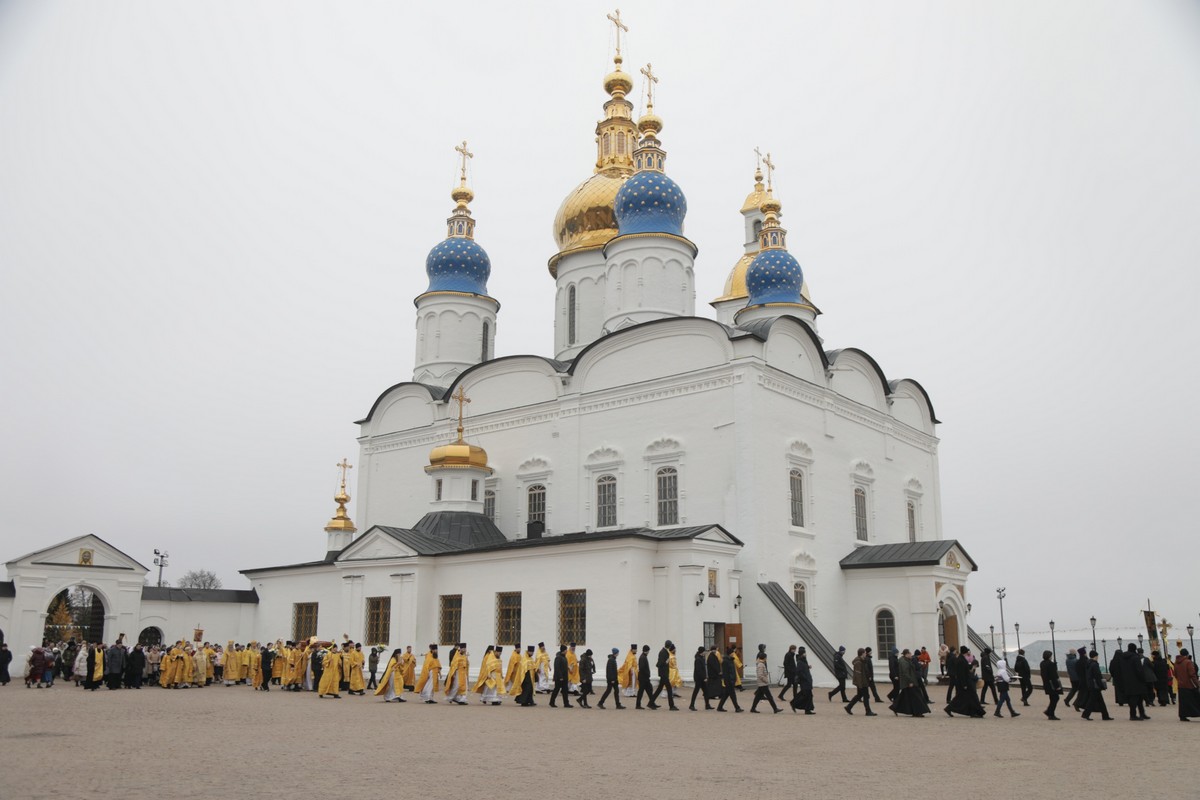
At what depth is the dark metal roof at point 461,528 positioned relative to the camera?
23.0 metres

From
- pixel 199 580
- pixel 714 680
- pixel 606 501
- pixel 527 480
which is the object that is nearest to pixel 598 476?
pixel 606 501

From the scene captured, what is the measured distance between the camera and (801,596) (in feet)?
68.0

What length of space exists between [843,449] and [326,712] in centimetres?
1379

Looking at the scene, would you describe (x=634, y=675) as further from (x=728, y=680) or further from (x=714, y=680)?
(x=728, y=680)

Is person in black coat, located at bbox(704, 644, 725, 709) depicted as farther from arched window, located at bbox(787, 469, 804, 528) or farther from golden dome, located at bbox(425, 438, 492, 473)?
golden dome, located at bbox(425, 438, 492, 473)

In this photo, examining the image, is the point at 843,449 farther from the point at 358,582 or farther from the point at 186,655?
the point at 186,655

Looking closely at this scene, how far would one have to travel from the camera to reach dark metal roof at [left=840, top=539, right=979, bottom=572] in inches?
807

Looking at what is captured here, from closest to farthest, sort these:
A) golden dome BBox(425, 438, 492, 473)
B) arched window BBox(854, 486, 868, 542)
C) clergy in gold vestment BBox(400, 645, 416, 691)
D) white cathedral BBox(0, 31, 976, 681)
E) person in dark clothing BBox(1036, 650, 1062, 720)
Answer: person in dark clothing BBox(1036, 650, 1062, 720), clergy in gold vestment BBox(400, 645, 416, 691), white cathedral BBox(0, 31, 976, 681), arched window BBox(854, 486, 868, 542), golden dome BBox(425, 438, 492, 473)

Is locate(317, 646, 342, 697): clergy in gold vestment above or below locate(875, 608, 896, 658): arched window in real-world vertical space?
below

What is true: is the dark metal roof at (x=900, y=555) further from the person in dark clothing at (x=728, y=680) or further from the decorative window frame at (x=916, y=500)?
the person in dark clothing at (x=728, y=680)

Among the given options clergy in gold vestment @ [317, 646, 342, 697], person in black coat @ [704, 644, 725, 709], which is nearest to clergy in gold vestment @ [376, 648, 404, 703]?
clergy in gold vestment @ [317, 646, 342, 697]

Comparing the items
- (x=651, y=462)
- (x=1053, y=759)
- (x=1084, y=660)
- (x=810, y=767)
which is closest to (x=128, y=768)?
(x=810, y=767)

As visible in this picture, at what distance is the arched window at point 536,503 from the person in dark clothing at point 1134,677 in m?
13.7

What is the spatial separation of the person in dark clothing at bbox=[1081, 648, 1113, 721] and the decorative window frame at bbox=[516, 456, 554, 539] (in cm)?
1324
